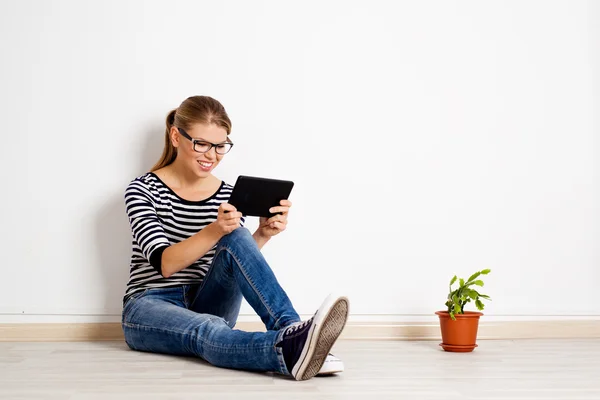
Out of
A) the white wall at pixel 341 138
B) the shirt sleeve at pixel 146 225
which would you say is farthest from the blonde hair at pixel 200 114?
the white wall at pixel 341 138

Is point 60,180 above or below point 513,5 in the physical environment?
below

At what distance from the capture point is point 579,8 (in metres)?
2.64

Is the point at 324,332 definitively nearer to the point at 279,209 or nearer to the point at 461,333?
the point at 279,209

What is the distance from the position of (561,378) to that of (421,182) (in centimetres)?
99

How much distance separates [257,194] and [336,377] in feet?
1.84

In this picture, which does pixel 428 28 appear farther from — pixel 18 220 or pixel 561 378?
pixel 18 220

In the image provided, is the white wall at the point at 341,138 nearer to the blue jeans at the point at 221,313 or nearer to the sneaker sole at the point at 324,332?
the blue jeans at the point at 221,313

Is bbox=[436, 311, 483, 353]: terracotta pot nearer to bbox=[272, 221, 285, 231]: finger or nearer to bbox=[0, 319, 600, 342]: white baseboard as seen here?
bbox=[0, 319, 600, 342]: white baseboard

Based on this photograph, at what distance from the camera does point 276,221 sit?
2.08 metres

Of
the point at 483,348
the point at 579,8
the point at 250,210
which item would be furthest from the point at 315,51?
the point at 483,348

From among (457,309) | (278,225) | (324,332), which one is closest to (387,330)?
(457,309)

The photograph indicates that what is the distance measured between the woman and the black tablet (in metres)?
0.03

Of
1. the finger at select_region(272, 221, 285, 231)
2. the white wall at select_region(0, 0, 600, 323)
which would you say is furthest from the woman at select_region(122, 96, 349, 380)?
the white wall at select_region(0, 0, 600, 323)

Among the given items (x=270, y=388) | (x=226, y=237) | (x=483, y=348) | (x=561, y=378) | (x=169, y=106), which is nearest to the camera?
(x=270, y=388)
